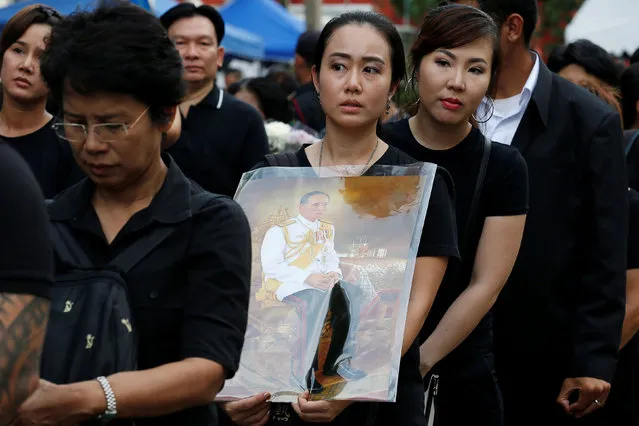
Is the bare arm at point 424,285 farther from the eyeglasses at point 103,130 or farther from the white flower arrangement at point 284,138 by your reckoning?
the white flower arrangement at point 284,138

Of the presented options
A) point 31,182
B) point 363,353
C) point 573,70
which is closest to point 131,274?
point 31,182

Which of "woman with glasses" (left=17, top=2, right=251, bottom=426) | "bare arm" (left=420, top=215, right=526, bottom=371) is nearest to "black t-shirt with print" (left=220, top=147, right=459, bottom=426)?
"bare arm" (left=420, top=215, right=526, bottom=371)

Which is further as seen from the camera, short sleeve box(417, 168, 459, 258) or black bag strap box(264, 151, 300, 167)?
black bag strap box(264, 151, 300, 167)

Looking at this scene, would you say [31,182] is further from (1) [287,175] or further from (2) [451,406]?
(2) [451,406]

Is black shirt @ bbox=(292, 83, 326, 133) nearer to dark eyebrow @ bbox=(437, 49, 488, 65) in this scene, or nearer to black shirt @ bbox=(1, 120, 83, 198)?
black shirt @ bbox=(1, 120, 83, 198)

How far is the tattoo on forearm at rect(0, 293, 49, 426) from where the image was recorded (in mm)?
2494

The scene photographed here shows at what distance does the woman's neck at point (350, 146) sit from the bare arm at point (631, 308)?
2.15m

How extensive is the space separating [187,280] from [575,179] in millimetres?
2775

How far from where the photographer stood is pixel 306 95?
33.4ft

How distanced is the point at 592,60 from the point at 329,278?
4.11m

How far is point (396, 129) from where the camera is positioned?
4.91 m

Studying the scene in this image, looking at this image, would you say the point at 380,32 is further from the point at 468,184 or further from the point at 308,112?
the point at 308,112

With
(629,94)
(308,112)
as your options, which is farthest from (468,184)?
(308,112)

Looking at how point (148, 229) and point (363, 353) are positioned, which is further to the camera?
point (363, 353)
